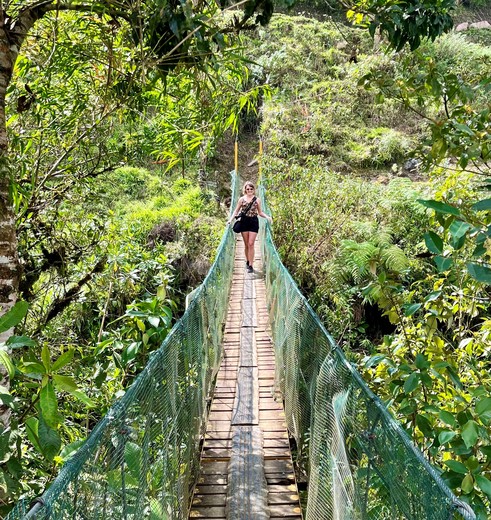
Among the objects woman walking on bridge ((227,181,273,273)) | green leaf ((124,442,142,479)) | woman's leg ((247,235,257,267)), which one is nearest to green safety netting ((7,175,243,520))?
green leaf ((124,442,142,479))

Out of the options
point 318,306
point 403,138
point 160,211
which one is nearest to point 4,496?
point 318,306

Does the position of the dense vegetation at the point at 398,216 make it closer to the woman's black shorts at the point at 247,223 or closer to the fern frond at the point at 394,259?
the fern frond at the point at 394,259

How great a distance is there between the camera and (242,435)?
3.24 m

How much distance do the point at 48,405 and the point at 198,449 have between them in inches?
80.0

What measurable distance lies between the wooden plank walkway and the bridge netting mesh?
14 cm

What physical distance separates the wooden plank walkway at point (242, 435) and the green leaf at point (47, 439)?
1544mm

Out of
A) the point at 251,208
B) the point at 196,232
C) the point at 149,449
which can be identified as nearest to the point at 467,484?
the point at 149,449

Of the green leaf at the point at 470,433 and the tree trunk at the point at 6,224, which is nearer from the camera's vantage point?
the green leaf at the point at 470,433

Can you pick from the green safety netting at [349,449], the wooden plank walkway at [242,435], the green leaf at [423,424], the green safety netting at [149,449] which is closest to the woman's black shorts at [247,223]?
the wooden plank walkway at [242,435]

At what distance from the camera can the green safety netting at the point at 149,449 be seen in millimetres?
1149

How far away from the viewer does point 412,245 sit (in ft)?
24.6

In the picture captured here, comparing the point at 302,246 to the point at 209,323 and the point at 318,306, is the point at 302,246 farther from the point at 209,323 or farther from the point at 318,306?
the point at 209,323

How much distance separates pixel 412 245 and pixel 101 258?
17.5 ft

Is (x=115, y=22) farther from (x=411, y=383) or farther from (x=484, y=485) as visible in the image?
(x=484, y=485)
